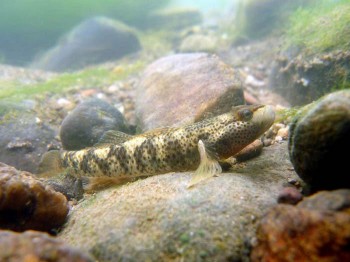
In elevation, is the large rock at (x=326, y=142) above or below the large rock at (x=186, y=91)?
below

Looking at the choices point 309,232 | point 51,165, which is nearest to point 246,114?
point 309,232

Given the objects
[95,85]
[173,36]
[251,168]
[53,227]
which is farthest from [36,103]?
[173,36]

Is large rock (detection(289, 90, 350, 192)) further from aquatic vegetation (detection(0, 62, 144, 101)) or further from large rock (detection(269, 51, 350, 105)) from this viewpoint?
aquatic vegetation (detection(0, 62, 144, 101))

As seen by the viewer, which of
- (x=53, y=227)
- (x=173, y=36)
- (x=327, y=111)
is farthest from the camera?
(x=173, y=36)

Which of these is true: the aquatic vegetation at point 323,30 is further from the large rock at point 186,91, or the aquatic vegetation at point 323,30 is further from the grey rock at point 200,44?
the grey rock at point 200,44

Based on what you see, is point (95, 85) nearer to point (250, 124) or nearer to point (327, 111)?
point (250, 124)

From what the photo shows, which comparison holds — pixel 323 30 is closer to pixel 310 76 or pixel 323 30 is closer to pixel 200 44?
pixel 310 76

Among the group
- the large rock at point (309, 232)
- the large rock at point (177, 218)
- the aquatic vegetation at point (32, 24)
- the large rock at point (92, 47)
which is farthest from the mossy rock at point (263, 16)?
the large rock at point (309, 232)
